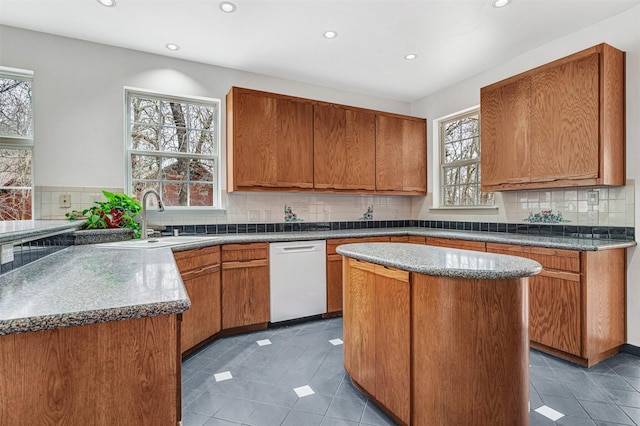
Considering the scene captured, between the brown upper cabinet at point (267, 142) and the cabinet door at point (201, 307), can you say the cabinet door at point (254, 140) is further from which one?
the cabinet door at point (201, 307)

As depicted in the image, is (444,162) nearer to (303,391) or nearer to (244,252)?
(244,252)

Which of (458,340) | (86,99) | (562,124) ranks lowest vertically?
(458,340)

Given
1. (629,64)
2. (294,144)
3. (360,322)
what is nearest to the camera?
(360,322)

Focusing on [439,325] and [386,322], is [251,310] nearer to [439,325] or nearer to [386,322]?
[386,322]

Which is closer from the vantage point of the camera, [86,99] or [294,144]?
[86,99]

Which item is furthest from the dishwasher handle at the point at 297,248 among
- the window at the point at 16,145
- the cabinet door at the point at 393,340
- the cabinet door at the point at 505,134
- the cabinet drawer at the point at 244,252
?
the window at the point at 16,145

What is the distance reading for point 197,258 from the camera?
8.66 feet

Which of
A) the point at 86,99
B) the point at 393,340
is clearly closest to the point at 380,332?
the point at 393,340

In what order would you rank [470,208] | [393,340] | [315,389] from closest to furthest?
[393,340], [315,389], [470,208]

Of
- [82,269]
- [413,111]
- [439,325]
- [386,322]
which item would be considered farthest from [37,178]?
[413,111]

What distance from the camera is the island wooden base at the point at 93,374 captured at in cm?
78

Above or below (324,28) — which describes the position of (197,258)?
below

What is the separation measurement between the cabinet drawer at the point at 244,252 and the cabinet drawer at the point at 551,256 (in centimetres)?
216

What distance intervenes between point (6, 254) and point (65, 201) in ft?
6.04
